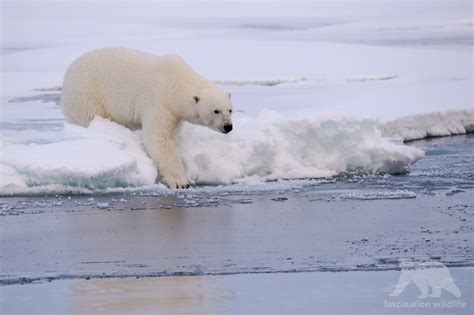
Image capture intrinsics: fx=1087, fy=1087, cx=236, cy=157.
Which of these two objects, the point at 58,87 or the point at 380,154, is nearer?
the point at 380,154

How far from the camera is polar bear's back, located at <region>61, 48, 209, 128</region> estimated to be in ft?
25.5

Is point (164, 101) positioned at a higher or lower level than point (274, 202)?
higher

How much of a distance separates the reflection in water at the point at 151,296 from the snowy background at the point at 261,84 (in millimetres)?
2366

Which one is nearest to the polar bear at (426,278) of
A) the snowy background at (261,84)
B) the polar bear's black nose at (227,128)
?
the polar bear's black nose at (227,128)

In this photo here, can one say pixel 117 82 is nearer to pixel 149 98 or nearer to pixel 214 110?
pixel 149 98

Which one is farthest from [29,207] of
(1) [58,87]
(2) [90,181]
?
(1) [58,87]

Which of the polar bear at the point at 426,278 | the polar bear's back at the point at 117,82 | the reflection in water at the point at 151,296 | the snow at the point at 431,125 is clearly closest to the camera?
the reflection in water at the point at 151,296

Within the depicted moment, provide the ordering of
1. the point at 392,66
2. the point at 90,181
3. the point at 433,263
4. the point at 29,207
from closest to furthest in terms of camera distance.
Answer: the point at 433,263 → the point at 29,207 → the point at 90,181 → the point at 392,66

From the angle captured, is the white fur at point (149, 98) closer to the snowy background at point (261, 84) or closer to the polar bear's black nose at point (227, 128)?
the polar bear's black nose at point (227, 128)

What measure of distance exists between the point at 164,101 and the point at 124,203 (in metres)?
1.11

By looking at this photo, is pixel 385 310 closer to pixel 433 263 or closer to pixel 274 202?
pixel 433 263

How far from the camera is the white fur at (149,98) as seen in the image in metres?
7.51

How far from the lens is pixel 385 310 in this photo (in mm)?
4219

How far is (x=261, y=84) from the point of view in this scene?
13812 millimetres
